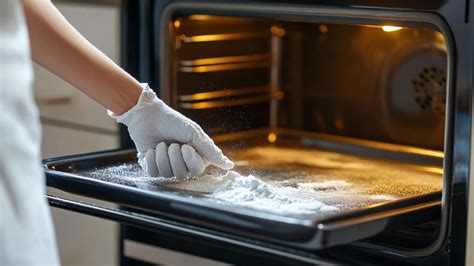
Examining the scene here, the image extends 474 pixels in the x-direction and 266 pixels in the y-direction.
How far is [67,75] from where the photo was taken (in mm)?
1186

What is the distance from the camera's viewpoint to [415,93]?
5.14 ft

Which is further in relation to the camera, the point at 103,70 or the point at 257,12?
the point at 257,12

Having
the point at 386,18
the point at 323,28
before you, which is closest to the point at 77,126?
the point at 323,28

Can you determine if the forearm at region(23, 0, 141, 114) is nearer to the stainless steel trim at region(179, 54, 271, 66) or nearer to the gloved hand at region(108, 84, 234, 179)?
the gloved hand at region(108, 84, 234, 179)

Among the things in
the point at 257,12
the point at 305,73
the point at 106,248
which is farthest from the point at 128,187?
the point at 305,73

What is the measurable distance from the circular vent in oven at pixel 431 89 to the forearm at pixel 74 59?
0.52m

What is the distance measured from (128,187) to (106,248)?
1.94ft

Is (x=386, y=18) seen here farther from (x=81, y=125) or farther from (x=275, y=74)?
(x=81, y=125)

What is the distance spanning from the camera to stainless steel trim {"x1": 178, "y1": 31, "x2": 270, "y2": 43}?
1571mm

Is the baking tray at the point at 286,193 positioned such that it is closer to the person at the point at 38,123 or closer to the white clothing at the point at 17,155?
the person at the point at 38,123

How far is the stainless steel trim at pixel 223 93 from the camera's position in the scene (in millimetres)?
1546

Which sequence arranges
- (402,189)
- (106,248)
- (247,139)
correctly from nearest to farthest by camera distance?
(402,189)
(247,139)
(106,248)

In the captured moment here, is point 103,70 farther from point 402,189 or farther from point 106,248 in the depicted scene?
point 106,248

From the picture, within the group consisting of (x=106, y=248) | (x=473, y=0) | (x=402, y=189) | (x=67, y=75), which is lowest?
(x=106, y=248)
